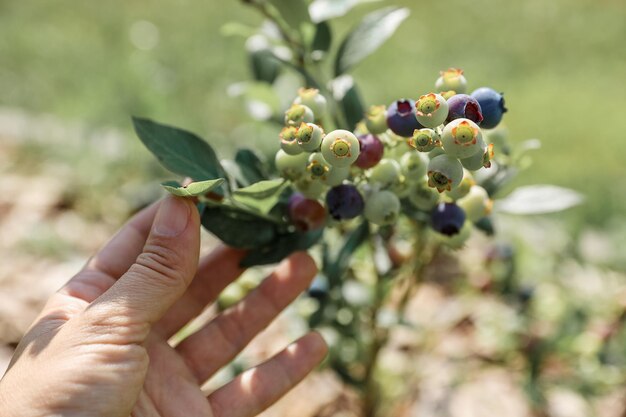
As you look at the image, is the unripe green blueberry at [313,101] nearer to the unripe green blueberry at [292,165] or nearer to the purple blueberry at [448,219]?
the unripe green blueberry at [292,165]

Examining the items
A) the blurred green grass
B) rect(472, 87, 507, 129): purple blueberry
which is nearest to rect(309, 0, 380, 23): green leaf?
rect(472, 87, 507, 129): purple blueberry

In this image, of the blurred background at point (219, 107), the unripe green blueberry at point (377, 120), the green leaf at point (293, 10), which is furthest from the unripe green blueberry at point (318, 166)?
the blurred background at point (219, 107)

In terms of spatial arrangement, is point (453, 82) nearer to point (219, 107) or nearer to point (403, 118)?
point (403, 118)

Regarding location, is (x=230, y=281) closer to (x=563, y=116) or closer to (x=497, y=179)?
(x=497, y=179)

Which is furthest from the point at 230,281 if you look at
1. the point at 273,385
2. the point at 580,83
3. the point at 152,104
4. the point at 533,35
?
the point at 533,35

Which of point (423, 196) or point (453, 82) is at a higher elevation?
point (453, 82)

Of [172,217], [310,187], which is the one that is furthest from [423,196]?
[172,217]

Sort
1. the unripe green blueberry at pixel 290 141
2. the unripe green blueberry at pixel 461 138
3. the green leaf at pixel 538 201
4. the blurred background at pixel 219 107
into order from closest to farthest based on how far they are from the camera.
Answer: the unripe green blueberry at pixel 461 138, the unripe green blueberry at pixel 290 141, the green leaf at pixel 538 201, the blurred background at pixel 219 107
